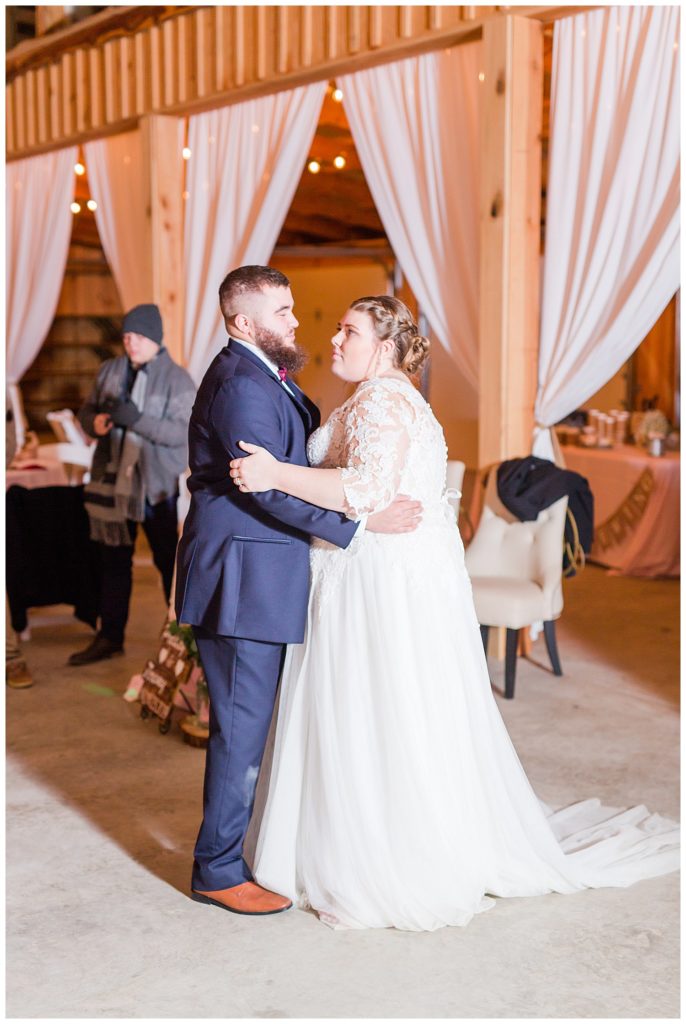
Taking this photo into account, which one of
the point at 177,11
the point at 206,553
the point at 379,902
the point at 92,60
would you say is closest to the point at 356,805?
the point at 379,902

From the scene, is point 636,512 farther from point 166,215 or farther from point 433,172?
point 166,215

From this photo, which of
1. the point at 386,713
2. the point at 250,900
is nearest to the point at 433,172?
the point at 386,713

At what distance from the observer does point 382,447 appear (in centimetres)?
271

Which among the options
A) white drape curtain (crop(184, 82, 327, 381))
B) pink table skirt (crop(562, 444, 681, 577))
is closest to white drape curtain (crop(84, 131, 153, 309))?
white drape curtain (crop(184, 82, 327, 381))

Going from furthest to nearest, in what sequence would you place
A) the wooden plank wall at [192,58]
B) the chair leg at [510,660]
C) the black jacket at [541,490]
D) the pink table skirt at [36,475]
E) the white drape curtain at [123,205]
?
the white drape curtain at [123,205]
the pink table skirt at [36,475]
the wooden plank wall at [192,58]
the black jacket at [541,490]
the chair leg at [510,660]

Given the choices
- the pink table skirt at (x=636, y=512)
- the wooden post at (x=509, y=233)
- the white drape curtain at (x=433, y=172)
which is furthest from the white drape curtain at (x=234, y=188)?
the pink table skirt at (x=636, y=512)

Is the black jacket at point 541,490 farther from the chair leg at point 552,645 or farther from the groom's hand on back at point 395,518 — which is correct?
the groom's hand on back at point 395,518

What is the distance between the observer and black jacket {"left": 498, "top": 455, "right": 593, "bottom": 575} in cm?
491

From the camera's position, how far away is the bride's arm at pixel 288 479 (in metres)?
2.62

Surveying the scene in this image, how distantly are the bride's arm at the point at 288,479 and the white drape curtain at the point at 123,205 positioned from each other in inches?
191

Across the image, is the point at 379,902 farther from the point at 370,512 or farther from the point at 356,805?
the point at 370,512

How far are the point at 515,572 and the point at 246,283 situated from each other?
2.63 meters

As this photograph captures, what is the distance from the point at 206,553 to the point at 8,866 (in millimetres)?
1187

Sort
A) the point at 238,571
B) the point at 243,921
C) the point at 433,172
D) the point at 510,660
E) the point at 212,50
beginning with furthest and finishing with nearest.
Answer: the point at 212,50
the point at 433,172
the point at 510,660
the point at 243,921
the point at 238,571
